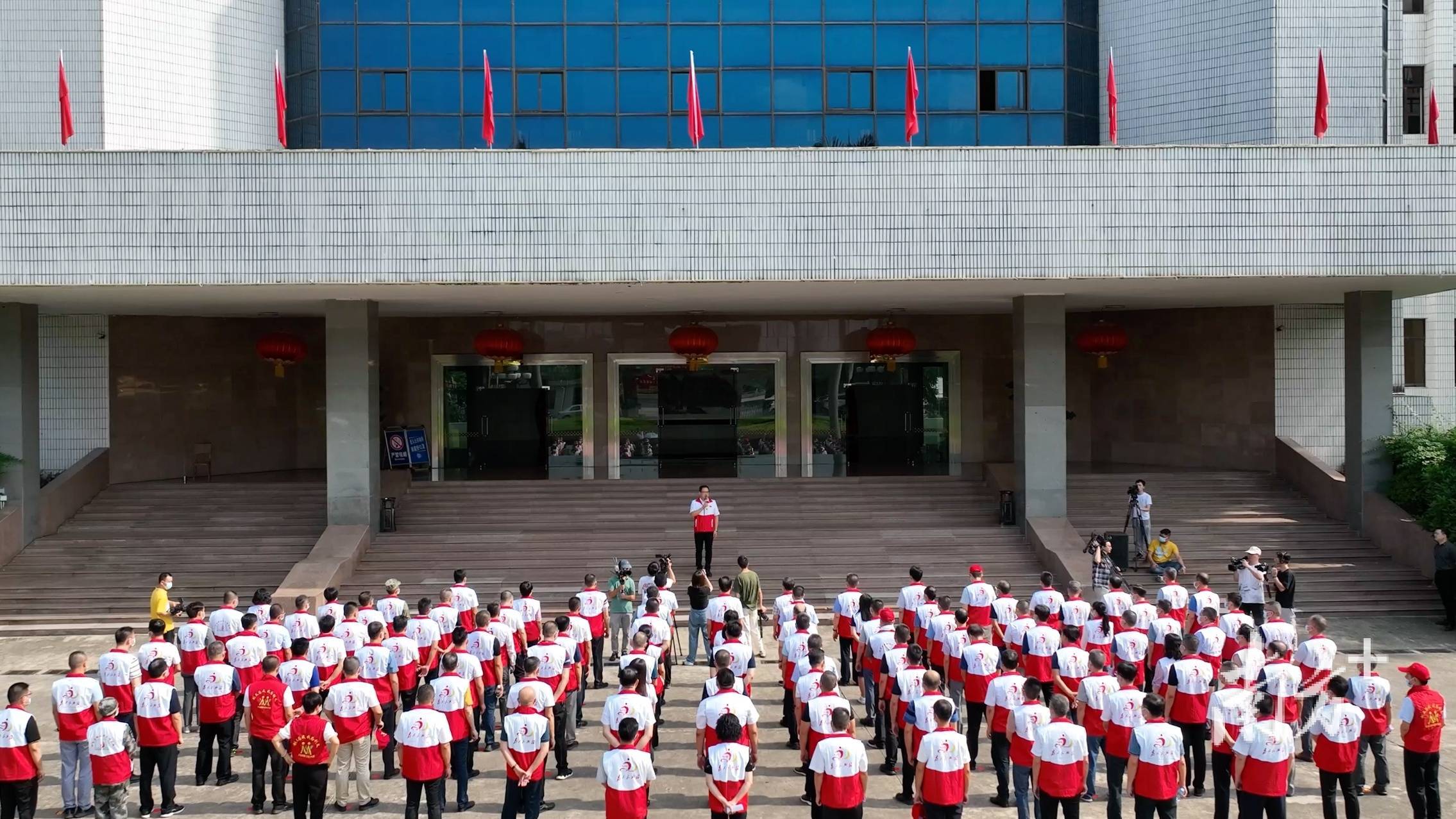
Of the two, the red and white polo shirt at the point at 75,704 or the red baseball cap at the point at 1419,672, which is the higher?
the red baseball cap at the point at 1419,672

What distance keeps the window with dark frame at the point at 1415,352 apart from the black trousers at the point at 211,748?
68.6ft

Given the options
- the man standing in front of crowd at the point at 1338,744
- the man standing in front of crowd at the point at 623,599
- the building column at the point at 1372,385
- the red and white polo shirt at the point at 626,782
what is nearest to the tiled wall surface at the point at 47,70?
the man standing in front of crowd at the point at 623,599

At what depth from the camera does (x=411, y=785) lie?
768 cm

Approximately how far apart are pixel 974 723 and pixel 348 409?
11.6 meters

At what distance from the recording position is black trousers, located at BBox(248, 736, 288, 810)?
856 centimetres

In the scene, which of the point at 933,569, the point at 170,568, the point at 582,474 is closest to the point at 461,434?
the point at 582,474

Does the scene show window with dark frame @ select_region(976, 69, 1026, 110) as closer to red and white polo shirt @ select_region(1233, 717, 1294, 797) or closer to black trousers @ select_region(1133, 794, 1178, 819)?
red and white polo shirt @ select_region(1233, 717, 1294, 797)

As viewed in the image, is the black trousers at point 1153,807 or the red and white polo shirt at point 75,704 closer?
the black trousers at point 1153,807

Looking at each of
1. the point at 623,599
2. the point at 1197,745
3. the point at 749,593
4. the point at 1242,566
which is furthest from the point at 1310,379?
the point at 623,599

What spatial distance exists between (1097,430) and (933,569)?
9607 mm

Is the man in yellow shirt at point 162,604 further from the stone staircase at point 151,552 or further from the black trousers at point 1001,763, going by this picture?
the black trousers at point 1001,763

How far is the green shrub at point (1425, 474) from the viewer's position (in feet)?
52.2

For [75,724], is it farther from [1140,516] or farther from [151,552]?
[1140,516]

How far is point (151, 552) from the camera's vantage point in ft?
57.9
